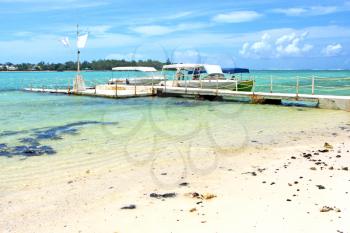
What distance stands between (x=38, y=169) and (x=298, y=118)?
10897mm

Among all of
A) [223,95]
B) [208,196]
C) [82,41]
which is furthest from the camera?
[82,41]

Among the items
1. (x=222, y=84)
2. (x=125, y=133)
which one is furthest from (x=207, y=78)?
(x=125, y=133)

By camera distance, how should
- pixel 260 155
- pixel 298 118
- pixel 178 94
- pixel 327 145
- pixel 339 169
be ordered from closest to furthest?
1. pixel 339 169
2. pixel 260 155
3. pixel 327 145
4. pixel 298 118
5. pixel 178 94

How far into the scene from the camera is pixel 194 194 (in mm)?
6875

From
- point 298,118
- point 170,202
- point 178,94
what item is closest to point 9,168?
point 170,202

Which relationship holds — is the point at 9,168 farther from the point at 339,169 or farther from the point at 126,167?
the point at 339,169

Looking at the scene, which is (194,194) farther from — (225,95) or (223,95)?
(223,95)

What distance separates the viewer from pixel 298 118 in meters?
16.6

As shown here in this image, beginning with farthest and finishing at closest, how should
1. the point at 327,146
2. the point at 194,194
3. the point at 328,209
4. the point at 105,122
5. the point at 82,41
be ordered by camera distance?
the point at 82,41 < the point at 105,122 < the point at 327,146 < the point at 194,194 < the point at 328,209

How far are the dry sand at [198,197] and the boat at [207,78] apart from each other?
17.5m

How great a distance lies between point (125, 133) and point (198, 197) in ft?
22.8

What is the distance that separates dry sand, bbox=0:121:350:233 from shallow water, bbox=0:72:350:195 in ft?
2.28

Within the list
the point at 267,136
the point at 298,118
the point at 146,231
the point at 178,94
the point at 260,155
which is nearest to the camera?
the point at 146,231

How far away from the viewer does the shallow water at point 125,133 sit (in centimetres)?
942
